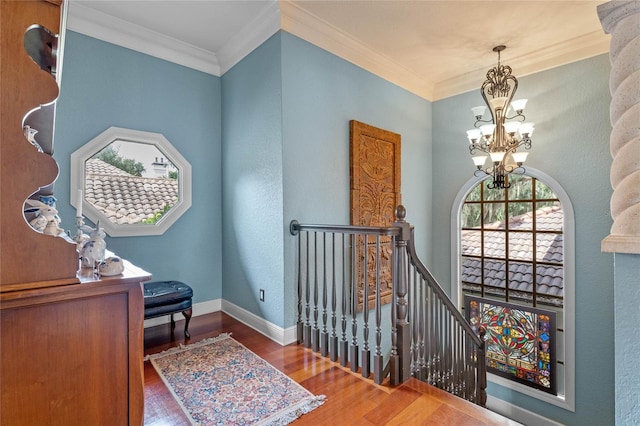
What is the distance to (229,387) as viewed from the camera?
1.96 m

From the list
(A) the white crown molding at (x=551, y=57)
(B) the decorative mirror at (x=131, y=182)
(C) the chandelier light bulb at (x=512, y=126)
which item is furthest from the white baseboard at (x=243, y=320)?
(A) the white crown molding at (x=551, y=57)

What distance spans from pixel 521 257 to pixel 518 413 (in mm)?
1844

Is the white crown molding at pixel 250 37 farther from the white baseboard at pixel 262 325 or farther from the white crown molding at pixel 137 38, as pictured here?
the white baseboard at pixel 262 325

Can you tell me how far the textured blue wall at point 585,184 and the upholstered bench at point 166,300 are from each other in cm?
391

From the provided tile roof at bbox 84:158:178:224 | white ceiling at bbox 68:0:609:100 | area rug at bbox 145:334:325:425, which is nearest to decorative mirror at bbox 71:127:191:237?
tile roof at bbox 84:158:178:224

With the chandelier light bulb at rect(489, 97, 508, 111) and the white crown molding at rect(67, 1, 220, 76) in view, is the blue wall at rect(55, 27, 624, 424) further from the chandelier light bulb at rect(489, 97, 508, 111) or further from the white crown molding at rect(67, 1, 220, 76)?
the chandelier light bulb at rect(489, 97, 508, 111)

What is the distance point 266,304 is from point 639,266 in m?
2.53

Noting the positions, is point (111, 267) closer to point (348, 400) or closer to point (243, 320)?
point (348, 400)

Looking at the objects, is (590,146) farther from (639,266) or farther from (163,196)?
(163,196)

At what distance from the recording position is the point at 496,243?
3963mm

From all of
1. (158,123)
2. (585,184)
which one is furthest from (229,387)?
(585,184)

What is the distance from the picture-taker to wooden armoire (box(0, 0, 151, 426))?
0.83m

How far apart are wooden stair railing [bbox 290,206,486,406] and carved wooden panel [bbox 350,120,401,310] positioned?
0.22 m

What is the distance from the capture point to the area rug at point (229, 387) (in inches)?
67.0
